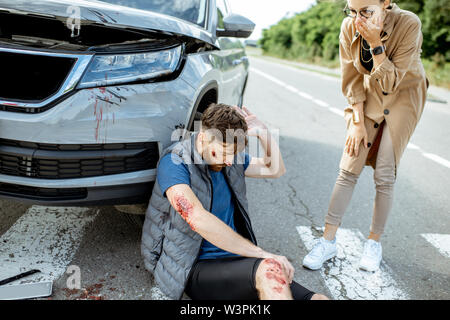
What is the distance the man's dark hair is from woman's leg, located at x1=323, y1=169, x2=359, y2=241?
111cm

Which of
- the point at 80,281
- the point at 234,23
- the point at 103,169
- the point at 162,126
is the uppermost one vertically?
the point at 234,23

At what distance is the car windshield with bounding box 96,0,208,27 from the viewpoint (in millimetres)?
2861

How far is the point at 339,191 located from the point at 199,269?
1280 millimetres

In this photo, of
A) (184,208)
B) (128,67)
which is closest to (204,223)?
(184,208)

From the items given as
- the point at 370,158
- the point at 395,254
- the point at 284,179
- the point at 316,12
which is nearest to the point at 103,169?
the point at 370,158

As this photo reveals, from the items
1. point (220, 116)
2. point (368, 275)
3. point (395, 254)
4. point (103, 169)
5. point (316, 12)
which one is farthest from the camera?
point (316, 12)

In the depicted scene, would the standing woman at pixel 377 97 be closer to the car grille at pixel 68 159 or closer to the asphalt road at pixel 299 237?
the asphalt road at pixel 299 237

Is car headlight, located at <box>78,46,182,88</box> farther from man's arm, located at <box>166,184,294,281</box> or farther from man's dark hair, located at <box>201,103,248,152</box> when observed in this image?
man's arm, located at <box>166,184,294,281</box>

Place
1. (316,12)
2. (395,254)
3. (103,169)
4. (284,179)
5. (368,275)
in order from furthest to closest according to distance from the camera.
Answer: (316,12) < (284,179) < (395,254) < (368,275) < (103,169)

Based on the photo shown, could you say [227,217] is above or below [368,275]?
above

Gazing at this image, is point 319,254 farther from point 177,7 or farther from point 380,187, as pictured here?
point 177,7

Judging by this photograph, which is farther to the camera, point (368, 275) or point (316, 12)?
point (316, 12)

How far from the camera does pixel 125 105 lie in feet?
7.36
